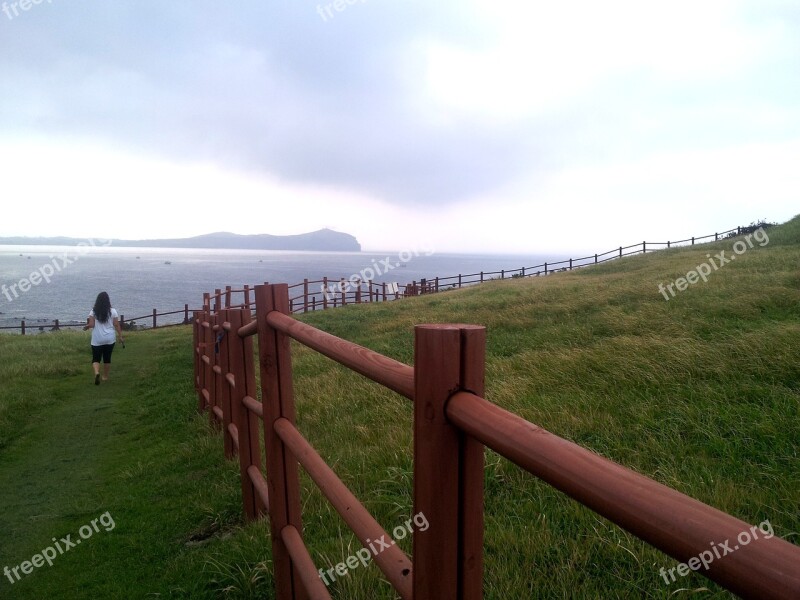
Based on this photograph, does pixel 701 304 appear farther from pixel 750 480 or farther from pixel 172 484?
pixel 172 484

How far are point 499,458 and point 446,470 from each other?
2685 mm

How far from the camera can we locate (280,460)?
2.62m

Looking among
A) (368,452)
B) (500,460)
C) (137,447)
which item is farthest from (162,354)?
(500,460)

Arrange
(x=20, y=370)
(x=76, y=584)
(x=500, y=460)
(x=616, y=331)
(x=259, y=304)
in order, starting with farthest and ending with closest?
(x=20, y=370) → (x=616, y=331) → (x=500, y=460) → (x=76, y=584) → (x=259, y=304)

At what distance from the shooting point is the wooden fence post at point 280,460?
8.51 feet

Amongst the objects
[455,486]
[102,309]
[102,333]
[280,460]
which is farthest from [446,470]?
[102,333]

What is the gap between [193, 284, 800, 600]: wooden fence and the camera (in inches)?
27.2

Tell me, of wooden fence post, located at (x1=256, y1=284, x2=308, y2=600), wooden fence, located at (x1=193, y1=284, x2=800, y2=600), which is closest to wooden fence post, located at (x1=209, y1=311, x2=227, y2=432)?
wooden fence post, located at (x1=256, y1=284, x2=308, y2=600)

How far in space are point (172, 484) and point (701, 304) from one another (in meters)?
7.06

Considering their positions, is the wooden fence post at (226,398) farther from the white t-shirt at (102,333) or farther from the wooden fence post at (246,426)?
the white t-shirt at (102,333)

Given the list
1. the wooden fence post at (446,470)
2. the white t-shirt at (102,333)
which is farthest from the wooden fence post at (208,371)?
the wooden fence post at (446,470)

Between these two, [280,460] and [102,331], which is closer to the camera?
[280,460]

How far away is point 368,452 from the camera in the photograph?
4281mm

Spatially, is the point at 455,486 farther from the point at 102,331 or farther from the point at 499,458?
the point at 102,331
